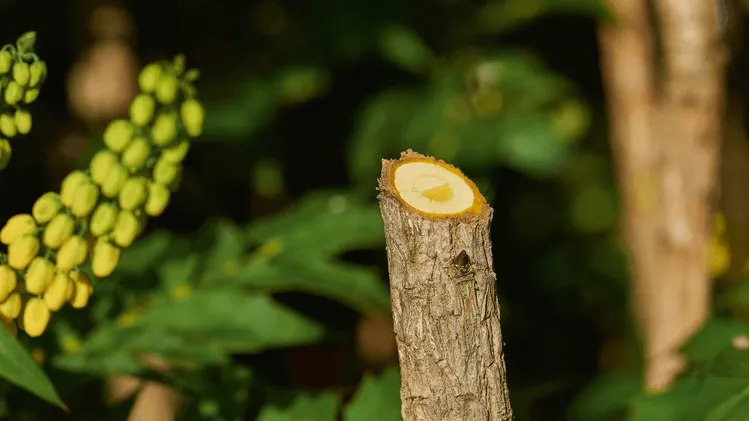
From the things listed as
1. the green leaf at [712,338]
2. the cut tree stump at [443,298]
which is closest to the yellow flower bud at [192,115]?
the cut tree stump at [443,298]

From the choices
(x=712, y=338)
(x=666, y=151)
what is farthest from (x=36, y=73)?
(x=666, y=151)

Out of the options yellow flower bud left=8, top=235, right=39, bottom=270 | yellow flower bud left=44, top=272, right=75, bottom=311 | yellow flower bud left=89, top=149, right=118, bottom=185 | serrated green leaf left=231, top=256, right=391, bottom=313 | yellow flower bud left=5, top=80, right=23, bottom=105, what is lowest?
yellow flower bud left=44, top=272, right=75, bottom=311

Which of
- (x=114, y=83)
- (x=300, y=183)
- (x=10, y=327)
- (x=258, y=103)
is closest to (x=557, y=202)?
(x=300, y=183)

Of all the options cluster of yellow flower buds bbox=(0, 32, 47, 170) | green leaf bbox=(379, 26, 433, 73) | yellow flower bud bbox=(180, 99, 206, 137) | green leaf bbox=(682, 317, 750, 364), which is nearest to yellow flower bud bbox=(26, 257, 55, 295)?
cluster of yellow flower buds bbox=(0, 32, 47, 170)

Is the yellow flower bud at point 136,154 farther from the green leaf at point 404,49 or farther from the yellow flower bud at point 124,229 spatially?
the green leaf at point 404,49

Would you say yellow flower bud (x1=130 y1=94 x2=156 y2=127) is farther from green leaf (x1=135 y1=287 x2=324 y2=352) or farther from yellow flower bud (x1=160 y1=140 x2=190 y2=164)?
green leaf (x1=135 y1=287 x2=324 y2=352)

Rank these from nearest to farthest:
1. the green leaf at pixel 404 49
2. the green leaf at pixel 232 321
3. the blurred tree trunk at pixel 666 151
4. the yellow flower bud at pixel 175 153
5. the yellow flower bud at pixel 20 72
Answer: the yellow flower bud at pixel 20 72, the yellow flower bud at pixel 175 153, the green leaf at pixel 232 321, the blurred tree trunk at pixel 666 151, the green leaf at pixel 404 49
